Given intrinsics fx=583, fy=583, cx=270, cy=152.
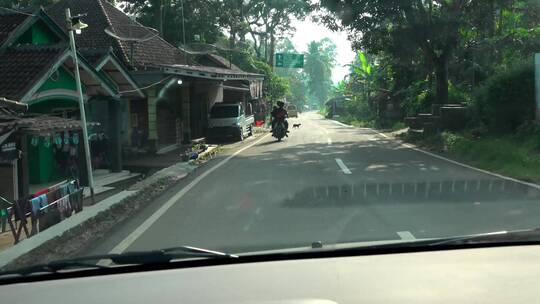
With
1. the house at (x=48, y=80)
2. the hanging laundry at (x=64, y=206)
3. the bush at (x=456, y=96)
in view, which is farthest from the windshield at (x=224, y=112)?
the hanging laundry at (x=64, y=206)

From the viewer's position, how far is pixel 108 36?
22547mm

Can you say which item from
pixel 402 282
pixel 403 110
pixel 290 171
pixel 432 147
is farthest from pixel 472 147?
pixel 403 110

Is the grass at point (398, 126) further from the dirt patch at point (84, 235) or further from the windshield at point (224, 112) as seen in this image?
the dirt patch at point (84, 235)

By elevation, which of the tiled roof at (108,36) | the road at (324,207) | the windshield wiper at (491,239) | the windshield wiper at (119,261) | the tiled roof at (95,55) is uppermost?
the tiled roof at (108,36)

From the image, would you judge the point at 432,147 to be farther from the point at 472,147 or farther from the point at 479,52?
the point at 479,52

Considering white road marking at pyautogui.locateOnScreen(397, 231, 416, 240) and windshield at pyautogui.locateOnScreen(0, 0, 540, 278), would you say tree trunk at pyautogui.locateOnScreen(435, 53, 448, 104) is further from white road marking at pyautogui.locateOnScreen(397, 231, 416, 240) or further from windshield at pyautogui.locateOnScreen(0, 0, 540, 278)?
white road marking at pyautogui.locateOnScreen(397, 231, 416, 240)

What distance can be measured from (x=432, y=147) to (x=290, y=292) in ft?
58.5

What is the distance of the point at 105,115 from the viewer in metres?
18.3

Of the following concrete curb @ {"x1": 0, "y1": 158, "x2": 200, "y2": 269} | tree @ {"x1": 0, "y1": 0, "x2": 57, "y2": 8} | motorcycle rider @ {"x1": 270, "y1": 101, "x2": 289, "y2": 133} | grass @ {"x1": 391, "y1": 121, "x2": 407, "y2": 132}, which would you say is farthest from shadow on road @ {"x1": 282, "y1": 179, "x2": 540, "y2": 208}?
grass @ {"x1": 391, "y1": 121, "x2": 407, "y2": 132}

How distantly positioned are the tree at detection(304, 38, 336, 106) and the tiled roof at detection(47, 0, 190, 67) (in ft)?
303

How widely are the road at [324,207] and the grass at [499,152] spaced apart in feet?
2.47

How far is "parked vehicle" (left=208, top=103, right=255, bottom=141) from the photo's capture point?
2598cm

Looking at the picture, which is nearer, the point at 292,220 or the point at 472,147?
the point at 292,220

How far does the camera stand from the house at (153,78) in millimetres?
20875
